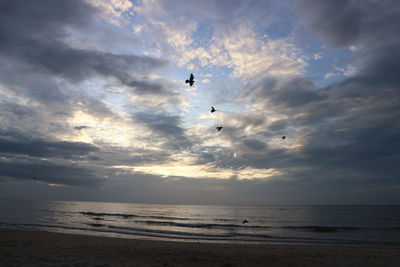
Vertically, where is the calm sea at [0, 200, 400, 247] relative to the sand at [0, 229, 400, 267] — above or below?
below

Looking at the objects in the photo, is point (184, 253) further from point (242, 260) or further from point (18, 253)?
point (18, 253)

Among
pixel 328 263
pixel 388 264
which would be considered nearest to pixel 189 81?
pixel 328 263

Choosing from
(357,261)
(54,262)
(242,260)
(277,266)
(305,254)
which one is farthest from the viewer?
(305,254)

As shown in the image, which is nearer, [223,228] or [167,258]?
[167,258]

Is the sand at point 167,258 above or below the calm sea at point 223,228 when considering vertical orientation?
above

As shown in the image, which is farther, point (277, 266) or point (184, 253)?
point (184, 253)

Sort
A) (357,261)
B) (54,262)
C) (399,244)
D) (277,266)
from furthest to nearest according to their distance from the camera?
(399,244) < (357,261) < (277,266) < (54,262)

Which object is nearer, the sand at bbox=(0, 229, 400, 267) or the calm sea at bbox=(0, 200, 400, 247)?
the sand at bbox=(0, 229, 400, 267)

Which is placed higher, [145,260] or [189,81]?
[189,81]

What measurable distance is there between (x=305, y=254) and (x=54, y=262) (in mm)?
15294

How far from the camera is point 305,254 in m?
17.4

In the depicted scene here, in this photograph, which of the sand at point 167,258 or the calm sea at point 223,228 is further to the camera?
the calm sea at point 223,228

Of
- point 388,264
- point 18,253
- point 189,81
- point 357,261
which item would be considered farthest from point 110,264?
point 388,264

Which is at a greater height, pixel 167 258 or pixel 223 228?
pixel 167 258
